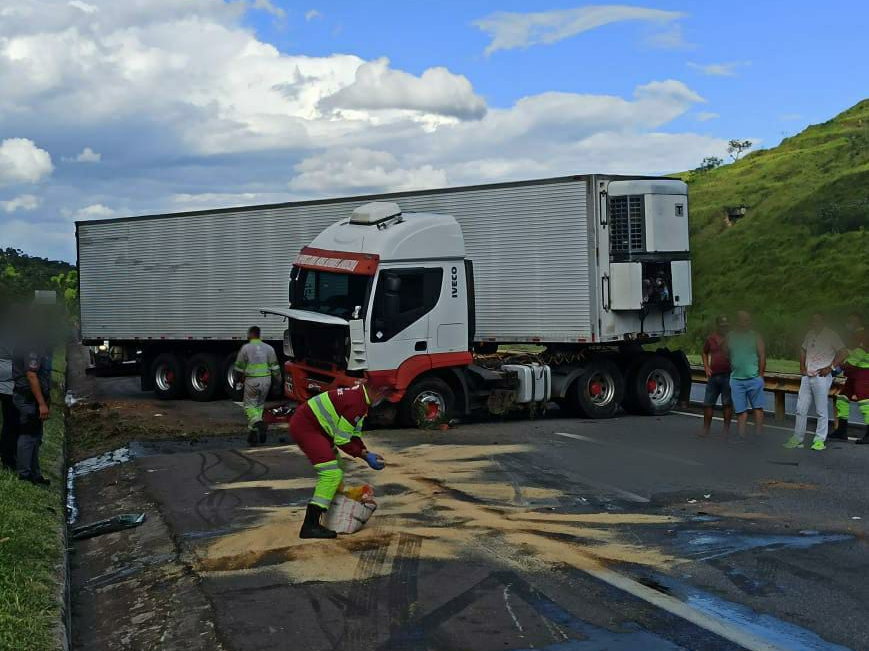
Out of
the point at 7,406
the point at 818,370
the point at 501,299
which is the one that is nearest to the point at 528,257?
the point at 501,299

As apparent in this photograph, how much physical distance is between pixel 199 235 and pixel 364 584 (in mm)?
16567

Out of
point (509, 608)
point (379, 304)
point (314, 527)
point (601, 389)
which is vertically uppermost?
point (379, 304)

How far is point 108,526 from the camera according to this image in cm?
1021

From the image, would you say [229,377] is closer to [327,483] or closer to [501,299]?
[501,299]

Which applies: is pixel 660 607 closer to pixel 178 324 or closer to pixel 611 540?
pixel 611 540

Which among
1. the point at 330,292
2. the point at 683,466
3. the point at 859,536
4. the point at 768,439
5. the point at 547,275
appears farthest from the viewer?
the point at 547,275

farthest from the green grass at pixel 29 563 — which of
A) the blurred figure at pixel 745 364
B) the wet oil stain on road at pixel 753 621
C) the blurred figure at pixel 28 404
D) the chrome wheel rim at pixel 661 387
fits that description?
the chrome wheel rim at pixel 661 387

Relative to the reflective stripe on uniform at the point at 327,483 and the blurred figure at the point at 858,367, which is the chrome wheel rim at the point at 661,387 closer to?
the blurred figure at the point at 858,367

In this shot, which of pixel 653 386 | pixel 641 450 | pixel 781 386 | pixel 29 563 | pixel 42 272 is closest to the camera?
pixel 29 563

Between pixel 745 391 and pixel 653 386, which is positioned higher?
pixel 745 391

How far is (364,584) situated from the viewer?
7.28 metres

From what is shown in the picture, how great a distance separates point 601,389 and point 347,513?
10159 mm

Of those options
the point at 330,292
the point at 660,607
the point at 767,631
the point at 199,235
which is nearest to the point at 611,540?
the point at 660,607

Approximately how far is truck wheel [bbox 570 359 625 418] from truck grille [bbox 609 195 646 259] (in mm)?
2028
